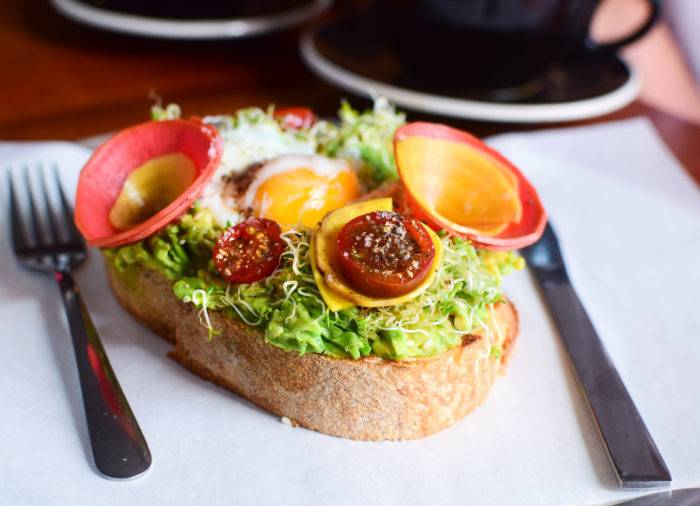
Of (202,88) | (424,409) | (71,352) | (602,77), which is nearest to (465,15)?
(602,77)

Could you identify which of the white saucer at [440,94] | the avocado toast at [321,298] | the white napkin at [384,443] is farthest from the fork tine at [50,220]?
the white saucer at [440,94]

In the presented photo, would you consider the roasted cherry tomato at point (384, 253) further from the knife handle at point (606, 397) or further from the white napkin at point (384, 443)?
the knife handle at point (606, 397)

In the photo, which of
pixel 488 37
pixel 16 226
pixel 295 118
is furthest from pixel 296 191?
pixel 488 37

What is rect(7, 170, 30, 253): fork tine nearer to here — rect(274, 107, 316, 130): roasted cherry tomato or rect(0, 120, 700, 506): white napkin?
rect(0, 120, 700, 506): white napkin

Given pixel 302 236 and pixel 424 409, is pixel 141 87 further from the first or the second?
pixel 424 409

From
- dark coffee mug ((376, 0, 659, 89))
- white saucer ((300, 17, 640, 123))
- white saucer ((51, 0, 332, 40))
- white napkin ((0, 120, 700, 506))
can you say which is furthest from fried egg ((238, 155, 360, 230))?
white saucer ((51, 0, 332, 40))

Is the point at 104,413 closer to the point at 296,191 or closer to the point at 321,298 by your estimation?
the point at 321,298
